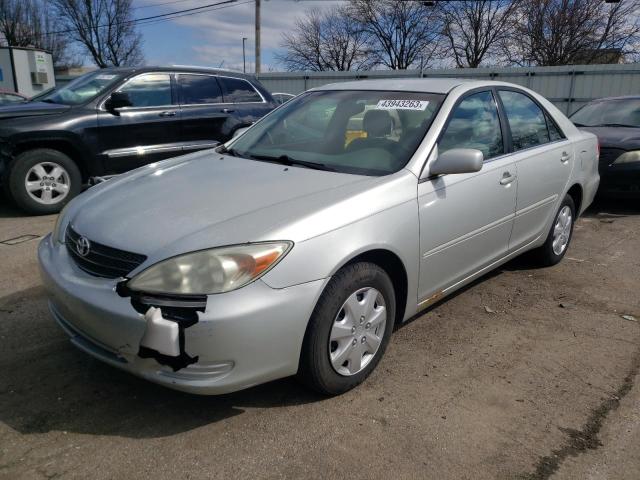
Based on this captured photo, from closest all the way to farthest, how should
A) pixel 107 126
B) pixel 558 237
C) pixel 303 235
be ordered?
pixel 303 235 < pixel 558 237 < pixel 107 126

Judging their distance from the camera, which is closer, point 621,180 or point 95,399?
point 95,399

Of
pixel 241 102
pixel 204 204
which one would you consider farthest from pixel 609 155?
pixel 204 204

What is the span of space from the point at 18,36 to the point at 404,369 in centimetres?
5153

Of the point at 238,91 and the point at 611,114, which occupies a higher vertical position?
the point at 238,91

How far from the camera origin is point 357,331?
2.69 m

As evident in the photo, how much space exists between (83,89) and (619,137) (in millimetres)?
6945

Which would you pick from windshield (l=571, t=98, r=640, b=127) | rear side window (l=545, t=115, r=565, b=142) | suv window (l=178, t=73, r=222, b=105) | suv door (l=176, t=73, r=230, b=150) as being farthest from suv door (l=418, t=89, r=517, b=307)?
windshield (l=571, t=98, r=640, b=127)

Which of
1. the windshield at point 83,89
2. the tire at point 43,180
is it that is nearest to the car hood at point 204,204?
the tire at point 43,180

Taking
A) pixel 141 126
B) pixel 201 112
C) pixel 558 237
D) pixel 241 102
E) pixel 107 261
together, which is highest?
pixel 241 102

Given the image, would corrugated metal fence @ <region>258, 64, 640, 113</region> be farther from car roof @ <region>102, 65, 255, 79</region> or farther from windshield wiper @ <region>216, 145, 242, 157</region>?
windshield wiper @ <region>216, 145, 242, 157</region>

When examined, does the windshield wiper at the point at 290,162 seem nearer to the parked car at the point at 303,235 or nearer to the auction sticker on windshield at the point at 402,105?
the parked car at the point at 303,235

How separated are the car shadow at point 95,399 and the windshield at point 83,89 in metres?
4.10

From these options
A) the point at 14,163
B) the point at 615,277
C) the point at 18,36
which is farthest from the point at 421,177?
the point at 18,36

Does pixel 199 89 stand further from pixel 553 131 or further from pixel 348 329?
pixel 348 329
